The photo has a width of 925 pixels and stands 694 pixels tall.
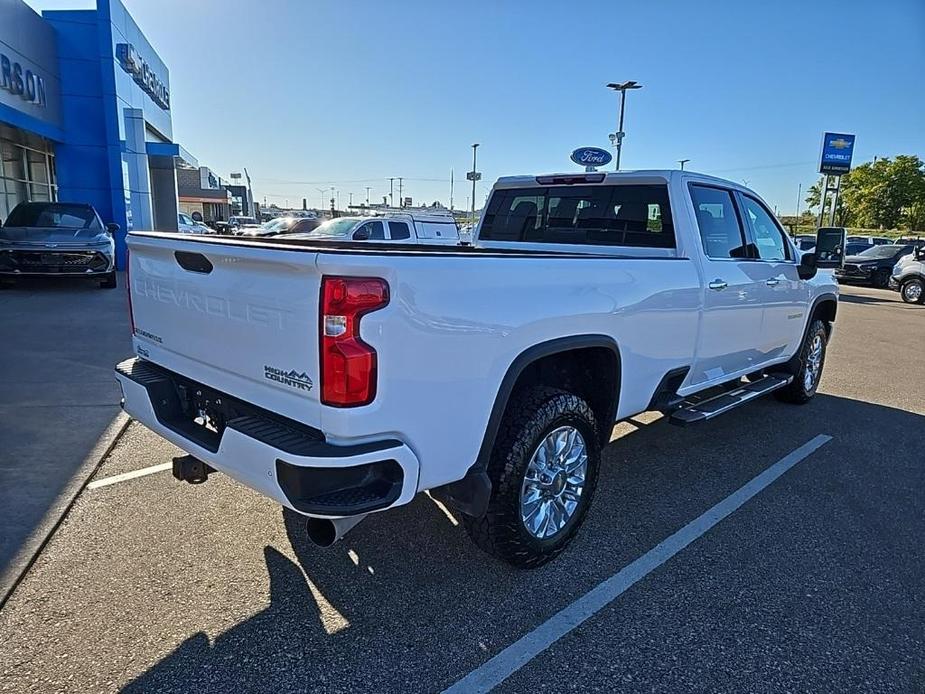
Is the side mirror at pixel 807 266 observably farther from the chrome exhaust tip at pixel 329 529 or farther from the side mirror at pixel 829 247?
the chrome exhaust tip at pixel 329 529

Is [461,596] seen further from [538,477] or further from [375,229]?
[375,229]

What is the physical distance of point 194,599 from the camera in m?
2.86

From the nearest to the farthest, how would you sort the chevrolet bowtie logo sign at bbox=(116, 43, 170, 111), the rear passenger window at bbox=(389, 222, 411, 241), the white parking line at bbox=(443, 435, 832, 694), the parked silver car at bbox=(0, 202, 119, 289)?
the white parking line at bbox=(443, 435, 832, 694)
the parked silver car at bbox=(0, 202, 119, 289)
the rear passenger window at bbox=(389, 222, 411, 241)
the chevrolet bowtie logo sign at bbox=(116, 43, 170, 111)

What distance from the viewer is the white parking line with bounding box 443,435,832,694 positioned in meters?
2.45

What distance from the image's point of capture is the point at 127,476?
4160 mm

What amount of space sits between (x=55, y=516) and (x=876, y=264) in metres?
24.5

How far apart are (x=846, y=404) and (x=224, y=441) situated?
20.6 feet

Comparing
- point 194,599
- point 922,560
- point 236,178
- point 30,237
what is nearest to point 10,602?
point 194,599

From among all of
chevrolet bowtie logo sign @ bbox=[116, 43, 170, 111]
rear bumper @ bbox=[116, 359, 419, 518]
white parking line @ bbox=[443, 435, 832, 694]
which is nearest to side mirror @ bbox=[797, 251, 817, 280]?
white parking line @ bbox=[443, 435, 832, 694]

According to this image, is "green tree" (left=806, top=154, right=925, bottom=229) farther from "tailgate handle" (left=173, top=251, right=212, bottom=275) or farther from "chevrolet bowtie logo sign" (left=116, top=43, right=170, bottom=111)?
"tailgate handle" (left=173, top=251, right=212, bottom=275)

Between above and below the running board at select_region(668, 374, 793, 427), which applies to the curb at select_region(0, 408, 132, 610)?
below

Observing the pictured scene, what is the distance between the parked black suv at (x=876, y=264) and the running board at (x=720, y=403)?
19099 millimetres

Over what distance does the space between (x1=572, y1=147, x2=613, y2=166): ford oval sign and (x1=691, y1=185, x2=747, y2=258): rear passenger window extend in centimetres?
435

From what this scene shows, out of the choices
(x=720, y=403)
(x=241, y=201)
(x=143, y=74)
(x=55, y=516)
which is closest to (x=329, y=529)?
(x=55, y=516)
